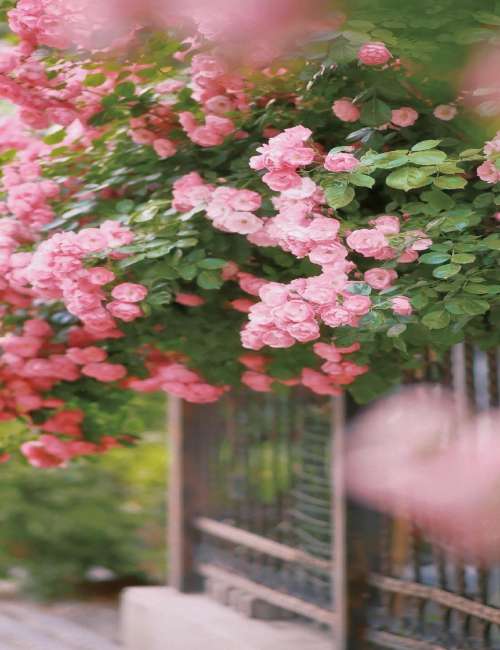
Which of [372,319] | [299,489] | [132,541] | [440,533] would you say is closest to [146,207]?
[372,319]

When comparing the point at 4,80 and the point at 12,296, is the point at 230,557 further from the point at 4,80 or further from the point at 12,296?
the point at 4,80

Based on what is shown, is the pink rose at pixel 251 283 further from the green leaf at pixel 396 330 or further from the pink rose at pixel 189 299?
the green leaf at pixel 396 330

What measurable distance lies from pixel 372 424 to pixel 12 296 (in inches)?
64.5

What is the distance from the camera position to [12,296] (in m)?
4.13

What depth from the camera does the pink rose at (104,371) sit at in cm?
411

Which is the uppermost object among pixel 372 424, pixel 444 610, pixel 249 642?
pixel 372 424

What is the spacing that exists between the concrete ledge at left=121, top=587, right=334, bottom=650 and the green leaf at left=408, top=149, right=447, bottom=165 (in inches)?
112

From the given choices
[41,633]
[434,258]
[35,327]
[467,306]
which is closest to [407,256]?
[434,258]

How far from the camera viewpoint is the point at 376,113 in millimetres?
3242

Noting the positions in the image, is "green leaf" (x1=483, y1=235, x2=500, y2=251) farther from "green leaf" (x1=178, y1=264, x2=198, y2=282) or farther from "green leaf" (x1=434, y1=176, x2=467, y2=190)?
"green leaf" (x1=178, y1=264, x2=198, y2=282)

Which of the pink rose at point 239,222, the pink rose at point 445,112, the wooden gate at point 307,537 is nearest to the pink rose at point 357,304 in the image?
the pink rose at point 239,222

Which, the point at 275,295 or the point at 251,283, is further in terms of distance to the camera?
the point at 251,283

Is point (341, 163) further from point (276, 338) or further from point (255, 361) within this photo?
point (255, 361)

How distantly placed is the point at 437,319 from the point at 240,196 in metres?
0.73
